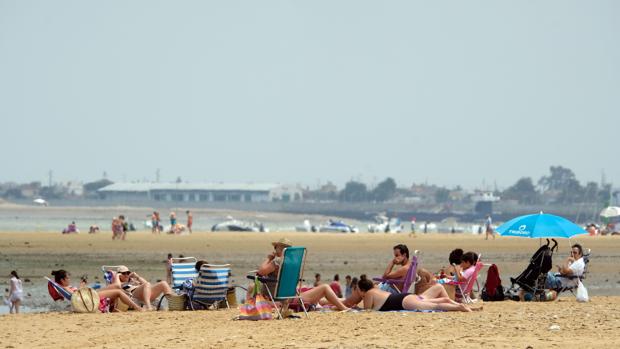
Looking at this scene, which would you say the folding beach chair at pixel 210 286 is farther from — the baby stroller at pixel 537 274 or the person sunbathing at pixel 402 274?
the baby stroller at pixel 537 274

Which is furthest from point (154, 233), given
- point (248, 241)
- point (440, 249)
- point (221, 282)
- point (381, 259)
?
point (221, 282)

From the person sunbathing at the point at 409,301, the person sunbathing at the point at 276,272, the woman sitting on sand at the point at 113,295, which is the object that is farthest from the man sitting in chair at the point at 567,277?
the woman sitting on sand at the point at 113,295

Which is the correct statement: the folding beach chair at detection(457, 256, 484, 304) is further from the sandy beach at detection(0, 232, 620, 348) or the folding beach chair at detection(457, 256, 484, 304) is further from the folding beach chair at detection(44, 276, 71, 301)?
the folding beach chair at detection(44, 276, 71, 301)

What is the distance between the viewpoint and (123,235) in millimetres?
37250

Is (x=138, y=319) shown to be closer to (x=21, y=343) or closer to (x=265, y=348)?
(x=21, y=343)

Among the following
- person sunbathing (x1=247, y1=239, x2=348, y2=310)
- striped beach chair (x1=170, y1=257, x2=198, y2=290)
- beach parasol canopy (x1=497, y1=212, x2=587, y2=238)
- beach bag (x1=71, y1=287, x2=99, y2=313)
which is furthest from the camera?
beach parasol canopy (x1=497, y1=212, x2=587, y2=238)

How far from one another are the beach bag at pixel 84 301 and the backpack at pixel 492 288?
4.55 metres

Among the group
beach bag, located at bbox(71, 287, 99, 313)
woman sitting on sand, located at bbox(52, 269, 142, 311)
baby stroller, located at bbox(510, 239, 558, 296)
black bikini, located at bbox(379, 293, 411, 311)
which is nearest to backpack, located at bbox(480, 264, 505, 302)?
baby stroller, located at bbox(510, 239, 558, 296)

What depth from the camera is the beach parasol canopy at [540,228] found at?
15094 mm

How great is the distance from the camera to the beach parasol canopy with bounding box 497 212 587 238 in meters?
15.1

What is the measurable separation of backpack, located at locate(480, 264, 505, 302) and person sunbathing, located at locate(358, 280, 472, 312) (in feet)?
6.43

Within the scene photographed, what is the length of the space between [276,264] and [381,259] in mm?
18773

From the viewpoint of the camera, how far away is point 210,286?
43.2ft

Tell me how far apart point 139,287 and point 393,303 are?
279 centimetres
